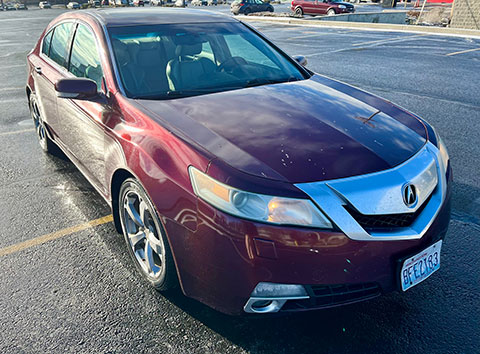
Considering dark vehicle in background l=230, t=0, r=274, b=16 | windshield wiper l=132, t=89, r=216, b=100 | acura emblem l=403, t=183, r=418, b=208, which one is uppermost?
windshield wiper l=132, t=89, r=216, b=100

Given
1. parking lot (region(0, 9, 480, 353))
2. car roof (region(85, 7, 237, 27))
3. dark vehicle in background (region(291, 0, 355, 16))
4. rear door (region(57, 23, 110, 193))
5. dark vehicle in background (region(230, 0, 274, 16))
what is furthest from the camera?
dark vehicle in background (region(230, 0, 274, 16))

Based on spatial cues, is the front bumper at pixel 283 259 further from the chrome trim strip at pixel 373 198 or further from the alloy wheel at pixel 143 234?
the alloy wheel at pixel 143 234

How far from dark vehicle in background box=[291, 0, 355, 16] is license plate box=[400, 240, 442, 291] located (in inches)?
1161

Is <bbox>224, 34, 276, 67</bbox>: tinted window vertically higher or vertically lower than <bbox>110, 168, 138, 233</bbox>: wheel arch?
higher

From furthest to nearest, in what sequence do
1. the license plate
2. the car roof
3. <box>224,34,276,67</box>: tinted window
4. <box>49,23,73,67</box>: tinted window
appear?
1. <box>49,23,73,67</box>: tinted window
2. <box>224,34,276,67</box>: tinted window
3. the car roof
4. the license plate

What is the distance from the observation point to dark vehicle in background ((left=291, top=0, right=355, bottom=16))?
28.8m

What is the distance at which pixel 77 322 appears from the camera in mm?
2436

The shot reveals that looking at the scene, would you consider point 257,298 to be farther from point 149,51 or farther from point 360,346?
point 149,51

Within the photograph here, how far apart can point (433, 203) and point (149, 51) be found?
7.40 feet

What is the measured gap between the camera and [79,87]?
287cm

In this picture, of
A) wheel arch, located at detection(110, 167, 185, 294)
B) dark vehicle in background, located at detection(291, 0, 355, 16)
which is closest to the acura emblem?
wheel arch, located at detection(110, 167, 185, 294)

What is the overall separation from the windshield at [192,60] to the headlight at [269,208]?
1168mm

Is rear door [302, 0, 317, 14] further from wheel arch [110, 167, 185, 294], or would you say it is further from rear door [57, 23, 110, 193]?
wheel arch [110, 167, 185, 294]

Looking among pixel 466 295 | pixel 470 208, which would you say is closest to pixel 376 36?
pixel 470 208
